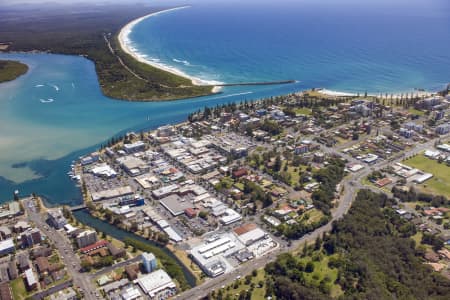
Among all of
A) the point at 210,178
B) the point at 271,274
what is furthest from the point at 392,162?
the point at 271,274

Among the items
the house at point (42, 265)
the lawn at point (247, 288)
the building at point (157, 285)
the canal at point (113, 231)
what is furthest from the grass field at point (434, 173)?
the house at point (42, 265)

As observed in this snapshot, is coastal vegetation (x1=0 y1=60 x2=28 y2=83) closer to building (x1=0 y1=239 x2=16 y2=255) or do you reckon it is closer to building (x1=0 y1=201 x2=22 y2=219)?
building (x1=0 y1=201 x2=22 y2=219)

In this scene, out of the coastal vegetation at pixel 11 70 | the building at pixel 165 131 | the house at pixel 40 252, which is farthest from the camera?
the coastal vegetation at pixel 11 70

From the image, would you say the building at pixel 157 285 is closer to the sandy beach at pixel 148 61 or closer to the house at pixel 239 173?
the house at pixel 239 173

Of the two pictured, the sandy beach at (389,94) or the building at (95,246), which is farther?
the sandy beach at (389,94)

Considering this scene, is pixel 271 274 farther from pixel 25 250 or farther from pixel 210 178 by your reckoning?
pixel 25 250

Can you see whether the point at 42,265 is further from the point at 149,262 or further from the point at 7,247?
the point at 149,262

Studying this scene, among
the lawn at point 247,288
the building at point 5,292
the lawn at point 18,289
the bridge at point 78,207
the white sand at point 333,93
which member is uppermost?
the white sand at point 333,93

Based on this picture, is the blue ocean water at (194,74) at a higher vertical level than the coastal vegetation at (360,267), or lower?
higher
